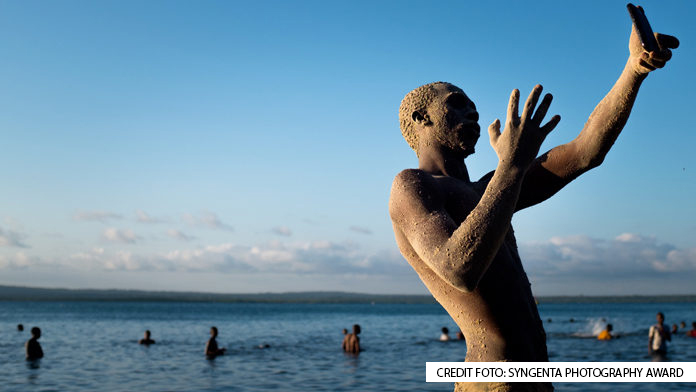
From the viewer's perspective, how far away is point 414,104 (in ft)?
11.0

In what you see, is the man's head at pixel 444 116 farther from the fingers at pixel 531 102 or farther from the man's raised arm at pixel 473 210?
the fingers at pixel 531 102

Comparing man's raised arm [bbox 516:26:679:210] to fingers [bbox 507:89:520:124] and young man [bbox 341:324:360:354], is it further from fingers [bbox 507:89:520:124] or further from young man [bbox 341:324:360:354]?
young man [bbox 341:324:360:354]

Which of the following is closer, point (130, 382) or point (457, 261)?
point (457, 261)

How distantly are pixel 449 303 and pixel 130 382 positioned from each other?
2216cm

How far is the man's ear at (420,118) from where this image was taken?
331 centimetres

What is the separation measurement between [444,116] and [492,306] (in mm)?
1013

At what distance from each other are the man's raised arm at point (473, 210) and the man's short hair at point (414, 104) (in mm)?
505

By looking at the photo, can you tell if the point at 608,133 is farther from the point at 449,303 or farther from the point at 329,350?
the point at 329,350

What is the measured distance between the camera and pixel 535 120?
2.69 m

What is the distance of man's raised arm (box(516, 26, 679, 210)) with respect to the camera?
2.79 m

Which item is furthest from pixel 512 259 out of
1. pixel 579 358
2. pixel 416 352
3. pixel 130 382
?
pixel 416 352

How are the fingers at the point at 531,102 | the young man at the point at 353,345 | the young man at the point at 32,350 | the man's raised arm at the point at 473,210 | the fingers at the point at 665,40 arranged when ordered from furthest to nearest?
the young man at the point at 353,345
the young man at the point at 32,350
the fingers at the point at 665,40
the fingers at the point at 531,102
the man's raised arm at the point at 473,210

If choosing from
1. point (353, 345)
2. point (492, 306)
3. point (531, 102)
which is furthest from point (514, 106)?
point (353, 345)

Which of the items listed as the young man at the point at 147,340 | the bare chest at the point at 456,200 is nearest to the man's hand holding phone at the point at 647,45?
the bare chest at the point at 456,200
